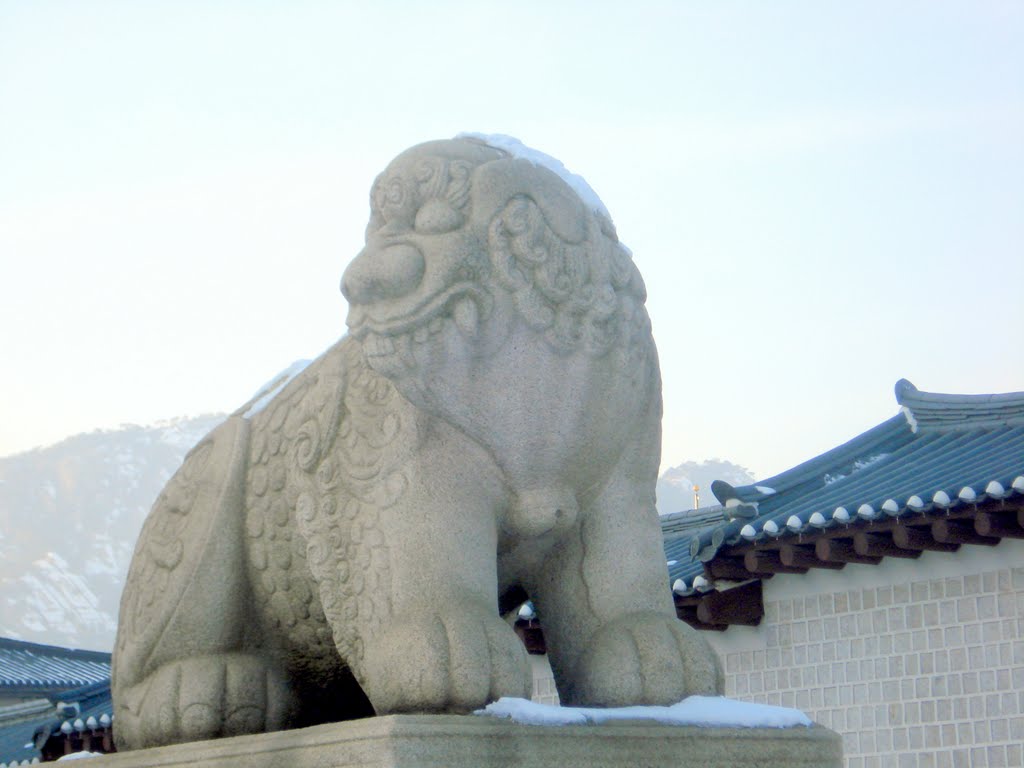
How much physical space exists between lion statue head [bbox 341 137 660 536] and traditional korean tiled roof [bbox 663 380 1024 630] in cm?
450

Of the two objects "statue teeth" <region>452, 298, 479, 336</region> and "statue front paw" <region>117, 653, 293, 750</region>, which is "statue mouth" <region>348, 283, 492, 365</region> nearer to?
"statue teeth" <region>452, 298, 479, 336</region>

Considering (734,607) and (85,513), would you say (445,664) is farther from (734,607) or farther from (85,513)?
(85,513)

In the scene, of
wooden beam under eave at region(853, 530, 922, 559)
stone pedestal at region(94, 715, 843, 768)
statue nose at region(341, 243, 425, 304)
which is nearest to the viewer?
stone pedestal at region(94, 715, 843, 768)

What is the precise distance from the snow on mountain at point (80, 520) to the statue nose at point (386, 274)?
168 feet

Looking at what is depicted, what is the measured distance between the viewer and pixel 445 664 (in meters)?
2.12

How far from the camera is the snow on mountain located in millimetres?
56312

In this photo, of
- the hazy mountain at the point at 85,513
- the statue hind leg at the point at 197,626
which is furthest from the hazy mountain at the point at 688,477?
the statue hind leg at the point at 197,626

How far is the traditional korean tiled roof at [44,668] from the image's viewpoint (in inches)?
703

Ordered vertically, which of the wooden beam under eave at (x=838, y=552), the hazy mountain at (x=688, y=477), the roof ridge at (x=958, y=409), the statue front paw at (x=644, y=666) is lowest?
the statue front paw at (x=644, y=666)

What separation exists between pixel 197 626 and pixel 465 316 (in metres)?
0.80

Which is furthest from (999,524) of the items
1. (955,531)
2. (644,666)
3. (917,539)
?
(644,666)

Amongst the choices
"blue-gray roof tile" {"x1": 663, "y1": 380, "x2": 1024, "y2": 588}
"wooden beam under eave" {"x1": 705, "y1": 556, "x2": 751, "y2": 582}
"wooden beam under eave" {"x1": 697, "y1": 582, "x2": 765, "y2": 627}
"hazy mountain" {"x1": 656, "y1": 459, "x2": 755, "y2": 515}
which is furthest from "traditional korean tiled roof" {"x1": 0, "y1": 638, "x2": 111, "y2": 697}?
"hazy mountain" {"x1": 656, "y1": 459, "x2": 755, "y2": 515}

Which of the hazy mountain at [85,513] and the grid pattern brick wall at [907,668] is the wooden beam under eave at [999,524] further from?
the hazy mountain at [85,513]

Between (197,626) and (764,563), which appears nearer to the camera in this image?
(197,626)
